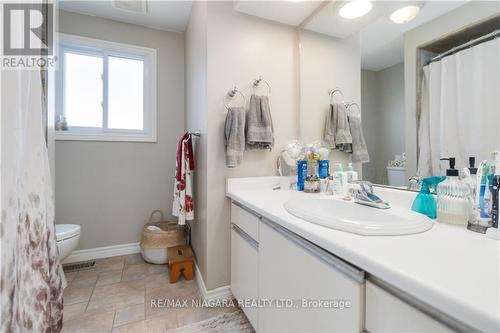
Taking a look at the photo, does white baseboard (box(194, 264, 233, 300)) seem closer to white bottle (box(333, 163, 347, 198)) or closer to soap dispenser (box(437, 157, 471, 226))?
white bottle (box(333, 163, 347, 198))

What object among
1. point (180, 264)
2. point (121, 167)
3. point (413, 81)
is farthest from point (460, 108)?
point (121, 167)

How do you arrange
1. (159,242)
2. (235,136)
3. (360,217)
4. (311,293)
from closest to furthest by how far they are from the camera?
(311,293)
(360,217)
(235,136)
(159,242)

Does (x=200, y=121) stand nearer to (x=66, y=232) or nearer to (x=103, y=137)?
(x=103, y=137)

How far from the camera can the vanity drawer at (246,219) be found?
1152 millimetres

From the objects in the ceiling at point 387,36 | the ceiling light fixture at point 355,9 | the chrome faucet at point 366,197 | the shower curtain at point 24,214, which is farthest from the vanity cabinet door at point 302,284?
the ceiling light fixture at point 355,9

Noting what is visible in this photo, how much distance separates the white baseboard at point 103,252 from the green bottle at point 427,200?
7.83 feet

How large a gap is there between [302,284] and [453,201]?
1.91 ft

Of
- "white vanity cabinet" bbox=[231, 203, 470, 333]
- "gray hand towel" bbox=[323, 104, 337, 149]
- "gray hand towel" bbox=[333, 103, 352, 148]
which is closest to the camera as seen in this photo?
"white vanity cabinet" bbox=[231, 203, 470, 333]

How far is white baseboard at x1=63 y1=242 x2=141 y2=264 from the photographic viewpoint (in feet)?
6.80

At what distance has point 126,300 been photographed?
5.06 feet

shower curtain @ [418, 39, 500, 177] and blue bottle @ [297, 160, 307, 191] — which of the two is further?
blue bottle @ [297, 160, 307, 191]

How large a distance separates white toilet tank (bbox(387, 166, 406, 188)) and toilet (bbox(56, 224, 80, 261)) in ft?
7.10

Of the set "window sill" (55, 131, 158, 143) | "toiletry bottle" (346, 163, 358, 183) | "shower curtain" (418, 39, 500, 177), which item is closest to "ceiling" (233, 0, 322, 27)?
"shower curtain" (418, 39, 500, 177)

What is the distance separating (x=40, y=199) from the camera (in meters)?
0.86
